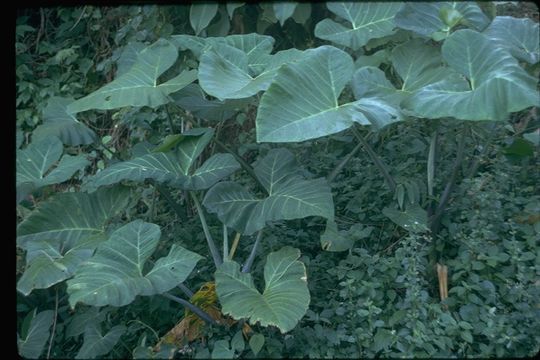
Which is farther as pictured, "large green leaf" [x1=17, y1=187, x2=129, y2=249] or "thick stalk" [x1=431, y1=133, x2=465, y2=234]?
"thick stalk" [x1=431, y1=133, x2=465, y2=234]

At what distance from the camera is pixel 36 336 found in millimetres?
2898

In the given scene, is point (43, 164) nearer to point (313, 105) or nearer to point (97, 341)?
point (97, 341)

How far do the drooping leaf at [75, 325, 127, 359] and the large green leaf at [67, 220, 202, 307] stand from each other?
0.94 feet

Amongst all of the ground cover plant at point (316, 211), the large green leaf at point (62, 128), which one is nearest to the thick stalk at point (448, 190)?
the ground cover plant at point (316, 211)

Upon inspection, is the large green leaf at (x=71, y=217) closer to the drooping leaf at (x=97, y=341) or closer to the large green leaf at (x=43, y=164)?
the large green leaf at (x=43, y=164)

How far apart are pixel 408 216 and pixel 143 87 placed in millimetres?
1272

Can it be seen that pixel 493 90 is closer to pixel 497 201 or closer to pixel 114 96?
pixel 497 201

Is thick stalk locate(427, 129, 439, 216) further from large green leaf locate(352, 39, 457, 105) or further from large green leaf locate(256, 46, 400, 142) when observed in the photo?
large green leaf locate(256, 46, 400, 142)

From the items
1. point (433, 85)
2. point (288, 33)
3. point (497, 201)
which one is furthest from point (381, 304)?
point (288, 33)

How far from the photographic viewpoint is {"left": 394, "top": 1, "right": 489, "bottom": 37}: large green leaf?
3.29 metres

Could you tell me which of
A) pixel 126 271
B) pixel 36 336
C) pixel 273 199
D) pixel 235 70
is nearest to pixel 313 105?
pixel 273 199

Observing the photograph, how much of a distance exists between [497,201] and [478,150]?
553mm

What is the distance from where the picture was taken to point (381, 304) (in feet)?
9.67

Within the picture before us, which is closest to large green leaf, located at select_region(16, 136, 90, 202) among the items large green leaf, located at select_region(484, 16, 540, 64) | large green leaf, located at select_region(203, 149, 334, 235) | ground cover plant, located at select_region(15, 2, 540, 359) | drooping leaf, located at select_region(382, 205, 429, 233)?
ground cover plant, located at select_region(15, 2, 540, 359)
